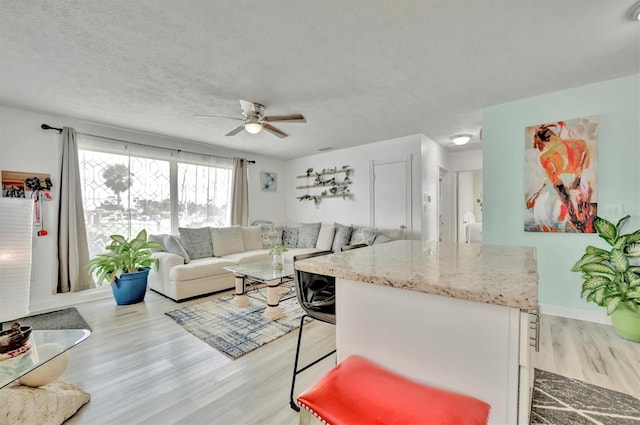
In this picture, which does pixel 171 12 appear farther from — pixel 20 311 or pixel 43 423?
pixel 20 311

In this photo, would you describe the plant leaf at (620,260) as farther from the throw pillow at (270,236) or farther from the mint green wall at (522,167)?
the throw pillow at (270,236)

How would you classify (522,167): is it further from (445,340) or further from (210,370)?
(210,370)

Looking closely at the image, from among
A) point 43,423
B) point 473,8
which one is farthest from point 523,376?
point 43,423

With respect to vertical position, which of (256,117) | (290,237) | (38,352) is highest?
(256,117)

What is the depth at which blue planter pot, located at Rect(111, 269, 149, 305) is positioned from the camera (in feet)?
11.0

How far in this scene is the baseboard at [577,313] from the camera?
2.67 metres

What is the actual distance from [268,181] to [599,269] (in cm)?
509

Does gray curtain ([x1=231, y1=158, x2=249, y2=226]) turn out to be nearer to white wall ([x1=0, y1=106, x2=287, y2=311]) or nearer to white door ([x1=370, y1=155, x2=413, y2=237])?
white wall ([x1=0, y1=106, x2=287, y2=311])

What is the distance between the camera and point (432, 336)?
34.4 inches

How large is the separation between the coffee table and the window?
6.25 ft

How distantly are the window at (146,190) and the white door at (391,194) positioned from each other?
2690mm

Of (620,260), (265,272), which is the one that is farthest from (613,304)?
(265,272)

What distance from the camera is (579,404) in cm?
166

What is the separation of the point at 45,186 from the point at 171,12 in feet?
9.99
